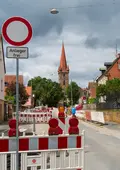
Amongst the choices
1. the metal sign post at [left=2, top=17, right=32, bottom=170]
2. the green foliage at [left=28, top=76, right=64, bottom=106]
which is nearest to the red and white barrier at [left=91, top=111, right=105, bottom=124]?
the metal sign post at [left=2, top=17, right=32, bottom=170]

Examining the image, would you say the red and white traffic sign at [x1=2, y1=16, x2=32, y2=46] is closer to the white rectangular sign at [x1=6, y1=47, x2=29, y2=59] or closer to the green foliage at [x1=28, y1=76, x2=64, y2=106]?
the white rectangular sign at [x1=6, y1=47, x2=29, y2=59]

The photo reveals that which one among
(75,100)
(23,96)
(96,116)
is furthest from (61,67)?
(96,116)

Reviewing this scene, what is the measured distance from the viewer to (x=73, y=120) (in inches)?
291

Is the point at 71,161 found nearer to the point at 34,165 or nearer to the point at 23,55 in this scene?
the point at 34,165

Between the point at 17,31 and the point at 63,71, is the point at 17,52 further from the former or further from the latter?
the point at 63,71


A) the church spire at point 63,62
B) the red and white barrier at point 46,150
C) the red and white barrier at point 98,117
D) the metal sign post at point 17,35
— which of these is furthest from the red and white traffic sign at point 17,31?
the church spire at point 63,62

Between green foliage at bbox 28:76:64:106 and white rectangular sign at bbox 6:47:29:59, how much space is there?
385ft

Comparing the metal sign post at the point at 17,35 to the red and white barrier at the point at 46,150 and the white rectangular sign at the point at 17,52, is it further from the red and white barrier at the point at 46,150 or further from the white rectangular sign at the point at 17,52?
the red and white barrier at the point at 46,150

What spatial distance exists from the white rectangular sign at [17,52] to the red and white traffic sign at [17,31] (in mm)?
95

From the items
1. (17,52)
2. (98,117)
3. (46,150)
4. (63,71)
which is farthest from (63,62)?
(17,52)

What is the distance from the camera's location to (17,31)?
239 inches

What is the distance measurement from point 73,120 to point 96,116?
28148 millimetres

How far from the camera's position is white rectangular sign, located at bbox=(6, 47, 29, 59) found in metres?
5.93

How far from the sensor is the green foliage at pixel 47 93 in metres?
128
